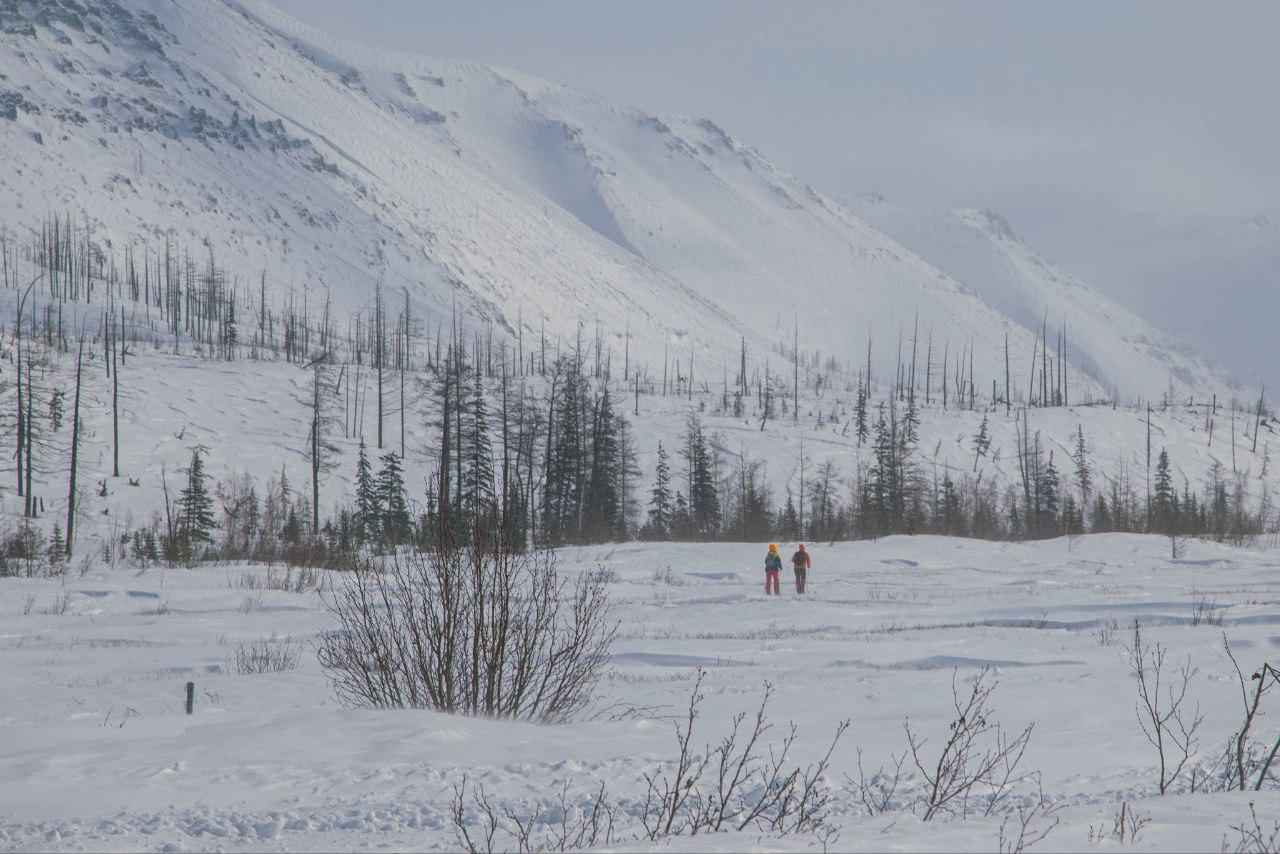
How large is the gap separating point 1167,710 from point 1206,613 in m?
10.7

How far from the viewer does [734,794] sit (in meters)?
6.60

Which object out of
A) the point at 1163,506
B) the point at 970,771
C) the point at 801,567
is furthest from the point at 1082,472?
the point at 970,771

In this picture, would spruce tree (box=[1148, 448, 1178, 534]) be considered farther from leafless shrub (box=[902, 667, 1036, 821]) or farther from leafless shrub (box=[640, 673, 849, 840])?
leafless shrub (box=[640, 673, 849, 840])

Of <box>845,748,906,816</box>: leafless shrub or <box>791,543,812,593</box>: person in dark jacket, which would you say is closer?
<box>845,748,906,816</box>: leafless shrub

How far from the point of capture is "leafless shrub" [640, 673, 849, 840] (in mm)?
5469

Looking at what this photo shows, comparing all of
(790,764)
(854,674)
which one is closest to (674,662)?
(854,674)

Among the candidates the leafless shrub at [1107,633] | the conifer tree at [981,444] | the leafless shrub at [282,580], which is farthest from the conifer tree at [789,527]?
the leafless shrub at [1107,633]

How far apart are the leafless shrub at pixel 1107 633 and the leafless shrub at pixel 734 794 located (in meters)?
9.14

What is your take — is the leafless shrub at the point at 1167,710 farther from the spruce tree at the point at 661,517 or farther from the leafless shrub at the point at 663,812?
the spruce tree at the point at 661,517

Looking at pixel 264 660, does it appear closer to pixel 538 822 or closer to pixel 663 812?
pixel 538 822

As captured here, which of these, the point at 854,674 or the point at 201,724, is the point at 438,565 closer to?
the point at 201,724

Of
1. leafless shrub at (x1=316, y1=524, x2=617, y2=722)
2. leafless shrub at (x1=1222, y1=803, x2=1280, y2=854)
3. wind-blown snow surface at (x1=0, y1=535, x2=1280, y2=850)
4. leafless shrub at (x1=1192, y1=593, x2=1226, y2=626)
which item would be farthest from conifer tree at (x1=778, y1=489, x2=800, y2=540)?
leafless shrub at (x1=1222, y1=803, x2=1280, y2=854)

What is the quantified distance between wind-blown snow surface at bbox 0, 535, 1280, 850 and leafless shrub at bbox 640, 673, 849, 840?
9.9 inches

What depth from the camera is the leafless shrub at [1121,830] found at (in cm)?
421
